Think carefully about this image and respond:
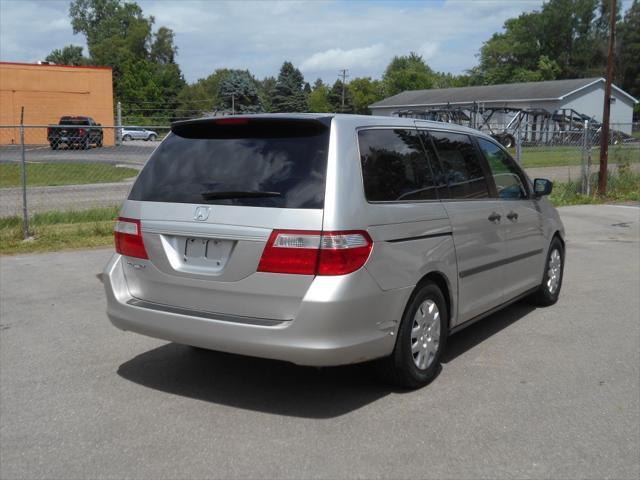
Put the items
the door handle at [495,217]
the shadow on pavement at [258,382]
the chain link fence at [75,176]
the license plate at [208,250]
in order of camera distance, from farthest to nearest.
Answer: the chain link fence at [75,176]
the door handle at [495,217]
the shadow on pavement at [258,382]
the license plate at [208,250]

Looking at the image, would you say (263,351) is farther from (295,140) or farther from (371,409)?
(295,140)

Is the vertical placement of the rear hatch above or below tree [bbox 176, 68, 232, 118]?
below

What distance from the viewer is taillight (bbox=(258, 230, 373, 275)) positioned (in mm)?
4086

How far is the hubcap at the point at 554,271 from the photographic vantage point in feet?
23.7

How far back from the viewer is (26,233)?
10375 millimetres

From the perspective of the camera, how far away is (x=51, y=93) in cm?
4650

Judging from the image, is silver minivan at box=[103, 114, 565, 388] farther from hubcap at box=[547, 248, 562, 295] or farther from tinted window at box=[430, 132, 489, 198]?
hubcap at box=[547, 248, 562, 295]

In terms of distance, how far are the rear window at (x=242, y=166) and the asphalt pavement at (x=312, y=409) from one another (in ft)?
4.26

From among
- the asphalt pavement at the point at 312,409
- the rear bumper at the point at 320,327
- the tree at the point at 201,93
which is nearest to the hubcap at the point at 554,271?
the asphalt pavement at the point at 312,409

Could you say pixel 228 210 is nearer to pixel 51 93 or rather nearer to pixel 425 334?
pixel 425 334

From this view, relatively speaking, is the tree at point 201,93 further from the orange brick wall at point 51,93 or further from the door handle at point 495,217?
the door handle at point 495,217

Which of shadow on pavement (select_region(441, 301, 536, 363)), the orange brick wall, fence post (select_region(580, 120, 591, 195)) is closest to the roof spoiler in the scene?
shadow on pavement (select_region(441, 301, 536, 363))

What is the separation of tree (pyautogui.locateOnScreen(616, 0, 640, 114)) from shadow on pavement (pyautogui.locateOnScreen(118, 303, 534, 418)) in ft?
314

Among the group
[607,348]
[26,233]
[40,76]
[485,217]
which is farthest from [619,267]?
[40,76]
